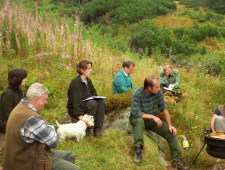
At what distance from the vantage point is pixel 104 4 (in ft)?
99.7

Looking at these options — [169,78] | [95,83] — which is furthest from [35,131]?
[169,78]

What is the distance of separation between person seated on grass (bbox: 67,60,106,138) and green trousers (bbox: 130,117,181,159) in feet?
2.18

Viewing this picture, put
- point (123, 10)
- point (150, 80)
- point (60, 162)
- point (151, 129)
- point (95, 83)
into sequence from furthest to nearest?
1. point (123, 10)
2. point (95, 83)
3. point (151, 129)
4. point (150, 80)
5. point (60, 162)

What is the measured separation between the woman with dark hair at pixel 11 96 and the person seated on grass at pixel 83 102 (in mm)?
967

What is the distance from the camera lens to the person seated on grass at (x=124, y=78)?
5.64m

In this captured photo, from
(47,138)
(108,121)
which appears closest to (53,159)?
(47,138)

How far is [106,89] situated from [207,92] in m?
3.91

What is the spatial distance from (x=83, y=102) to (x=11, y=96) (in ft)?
4.24

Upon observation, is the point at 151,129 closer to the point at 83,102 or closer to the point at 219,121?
the point at 219,121

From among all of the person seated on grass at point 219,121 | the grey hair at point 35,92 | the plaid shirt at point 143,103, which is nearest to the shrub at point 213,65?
the person seated on grass at point 219,121

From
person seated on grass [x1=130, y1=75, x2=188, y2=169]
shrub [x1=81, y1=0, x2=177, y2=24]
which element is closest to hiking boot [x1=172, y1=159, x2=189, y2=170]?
person seated on grass [x1=130, y1=75, x2=188, y2=169]

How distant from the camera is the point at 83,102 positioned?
4426mm

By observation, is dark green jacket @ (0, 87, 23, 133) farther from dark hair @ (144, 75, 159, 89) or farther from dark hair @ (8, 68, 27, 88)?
dark hair @ (144, 75, 159, 89)

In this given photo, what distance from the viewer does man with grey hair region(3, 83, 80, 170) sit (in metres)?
2.30
